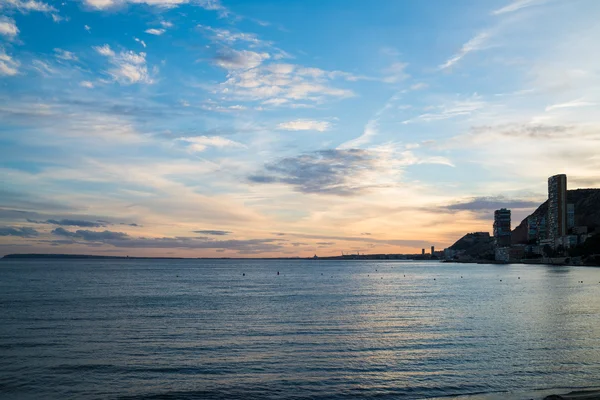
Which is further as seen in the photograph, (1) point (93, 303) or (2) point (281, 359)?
(1) point (93, 303)

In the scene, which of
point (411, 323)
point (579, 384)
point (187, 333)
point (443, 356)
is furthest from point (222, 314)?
point (579, 384)

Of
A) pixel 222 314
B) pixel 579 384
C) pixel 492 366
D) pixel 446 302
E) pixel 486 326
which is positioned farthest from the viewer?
pixel 446 302

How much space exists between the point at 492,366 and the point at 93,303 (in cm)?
5531

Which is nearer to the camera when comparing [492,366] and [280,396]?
[280,396]

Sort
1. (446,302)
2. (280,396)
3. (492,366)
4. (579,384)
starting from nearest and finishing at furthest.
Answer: (280,396) < (579,384) < (492,366) < (446,302)

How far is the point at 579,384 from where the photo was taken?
27.0 m

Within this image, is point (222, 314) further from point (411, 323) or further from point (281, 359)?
point (281, 359)

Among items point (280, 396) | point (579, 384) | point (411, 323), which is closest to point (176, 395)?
point (280, 396)

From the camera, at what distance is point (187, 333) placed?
4300 cm

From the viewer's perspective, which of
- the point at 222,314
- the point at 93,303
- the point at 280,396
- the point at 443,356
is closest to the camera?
the point at 280,396

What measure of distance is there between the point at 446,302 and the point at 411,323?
24989 mm

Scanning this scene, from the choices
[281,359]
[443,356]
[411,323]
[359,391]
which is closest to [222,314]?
[411,323]

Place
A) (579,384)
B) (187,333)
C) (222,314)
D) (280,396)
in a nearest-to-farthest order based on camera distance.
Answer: (280,396), (579,384), (187,333), (222,314)

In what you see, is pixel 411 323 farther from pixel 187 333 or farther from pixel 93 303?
pixel 93 303
